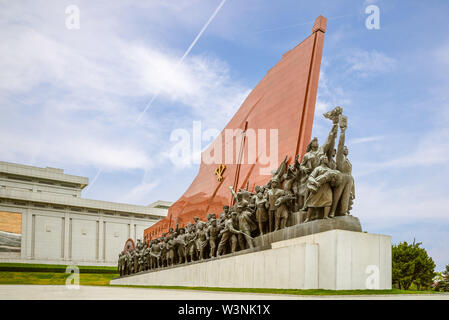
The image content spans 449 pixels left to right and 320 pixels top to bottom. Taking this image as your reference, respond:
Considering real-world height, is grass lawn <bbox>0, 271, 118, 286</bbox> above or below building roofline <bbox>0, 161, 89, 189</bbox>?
below

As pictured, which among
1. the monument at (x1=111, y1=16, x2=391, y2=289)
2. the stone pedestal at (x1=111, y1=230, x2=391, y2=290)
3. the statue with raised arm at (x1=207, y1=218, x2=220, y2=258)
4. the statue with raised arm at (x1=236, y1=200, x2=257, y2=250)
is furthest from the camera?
the statue with raised arm at (x1=207, y1=218, x2=220, y2=258)

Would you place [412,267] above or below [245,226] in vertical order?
below

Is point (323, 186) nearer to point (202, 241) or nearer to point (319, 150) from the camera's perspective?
point (319, 150)

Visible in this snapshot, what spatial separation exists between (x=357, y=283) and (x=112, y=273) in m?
21.1

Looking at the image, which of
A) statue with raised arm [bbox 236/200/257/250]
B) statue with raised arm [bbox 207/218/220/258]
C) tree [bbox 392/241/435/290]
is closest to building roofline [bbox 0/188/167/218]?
tree [bbox 392/241/435/290]

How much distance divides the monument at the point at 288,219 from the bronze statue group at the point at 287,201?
2cm

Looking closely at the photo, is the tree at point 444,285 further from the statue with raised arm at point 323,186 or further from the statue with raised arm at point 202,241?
the statue with raised arm at point 323,186

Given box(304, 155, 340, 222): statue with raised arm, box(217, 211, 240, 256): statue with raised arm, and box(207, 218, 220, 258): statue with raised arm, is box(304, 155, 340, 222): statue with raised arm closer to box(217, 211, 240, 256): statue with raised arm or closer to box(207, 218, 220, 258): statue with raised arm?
box(217, 211, 240, 256): statue with raised arm

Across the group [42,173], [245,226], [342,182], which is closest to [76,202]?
[42,173]

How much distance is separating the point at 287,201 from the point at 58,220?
25.6 metres

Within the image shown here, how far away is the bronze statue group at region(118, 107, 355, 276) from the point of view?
7.70 meters

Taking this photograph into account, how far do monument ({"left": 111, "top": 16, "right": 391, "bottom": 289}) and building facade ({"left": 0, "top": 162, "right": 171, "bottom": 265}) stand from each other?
1704cm

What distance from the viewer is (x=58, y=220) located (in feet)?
102

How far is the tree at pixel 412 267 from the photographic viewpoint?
18.5 m
